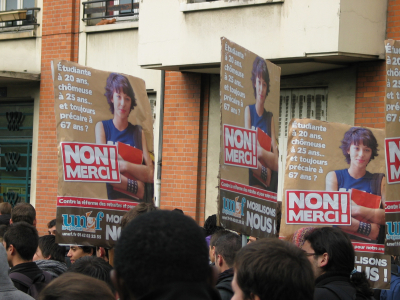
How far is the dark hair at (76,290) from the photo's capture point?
2320 millimetres

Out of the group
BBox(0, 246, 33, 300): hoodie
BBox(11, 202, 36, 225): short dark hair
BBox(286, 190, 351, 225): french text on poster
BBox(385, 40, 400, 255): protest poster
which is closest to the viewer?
BBox(0, 246, 33, 300): hoodie

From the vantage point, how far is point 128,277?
5.27 feet

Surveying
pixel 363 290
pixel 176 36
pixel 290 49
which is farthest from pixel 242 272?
pixel 176 36

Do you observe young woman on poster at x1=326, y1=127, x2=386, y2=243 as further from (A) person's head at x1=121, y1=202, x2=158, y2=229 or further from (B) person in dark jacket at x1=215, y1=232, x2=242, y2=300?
(A) person's head at x1=121, y1=202, x2=158, y2=229

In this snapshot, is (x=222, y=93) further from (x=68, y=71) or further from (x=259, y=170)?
(x=68, y=71)

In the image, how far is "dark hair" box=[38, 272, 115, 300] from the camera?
7.61 feet

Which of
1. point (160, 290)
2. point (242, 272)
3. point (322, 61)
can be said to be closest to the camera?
point (160, 290)

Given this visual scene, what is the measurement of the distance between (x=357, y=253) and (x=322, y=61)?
4.30 m

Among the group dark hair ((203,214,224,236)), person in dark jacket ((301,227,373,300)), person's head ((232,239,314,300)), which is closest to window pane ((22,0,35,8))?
dark hair ((203,214,224,236))

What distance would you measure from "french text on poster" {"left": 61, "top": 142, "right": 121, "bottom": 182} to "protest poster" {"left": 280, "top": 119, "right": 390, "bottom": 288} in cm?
168

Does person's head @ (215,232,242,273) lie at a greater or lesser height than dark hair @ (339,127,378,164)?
lesser

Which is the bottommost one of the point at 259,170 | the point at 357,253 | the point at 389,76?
the point at 357,253

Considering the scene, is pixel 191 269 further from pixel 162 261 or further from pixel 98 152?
pixel 98 152

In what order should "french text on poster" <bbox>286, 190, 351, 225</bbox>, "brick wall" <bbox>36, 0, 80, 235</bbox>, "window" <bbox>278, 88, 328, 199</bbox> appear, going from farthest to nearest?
1. "brick wall" <bbox>36, 0, 80, 235</bbox>
2. "window" <bbox>278, 88, 328, 199</bbox>
3. "french text on poster" <bbox>286, 190, 351, 225</bbox>
